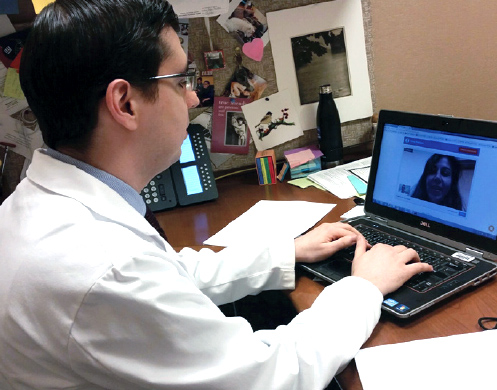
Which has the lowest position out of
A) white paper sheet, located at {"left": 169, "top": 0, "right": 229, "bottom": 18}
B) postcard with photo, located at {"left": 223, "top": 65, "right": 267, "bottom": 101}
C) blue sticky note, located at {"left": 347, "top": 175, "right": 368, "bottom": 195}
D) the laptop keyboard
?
the laptop keyboard

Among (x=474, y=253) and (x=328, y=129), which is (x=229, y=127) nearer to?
(x=328, y=129)

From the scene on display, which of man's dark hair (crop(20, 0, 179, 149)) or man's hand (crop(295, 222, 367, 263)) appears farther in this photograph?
man's hand (crop(295, 222, 367, 263))

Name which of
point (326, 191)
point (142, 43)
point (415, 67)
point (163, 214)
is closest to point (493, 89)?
point (415, 67)

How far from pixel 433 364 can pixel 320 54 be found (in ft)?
3.78

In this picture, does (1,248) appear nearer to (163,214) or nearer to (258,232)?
(258,232)

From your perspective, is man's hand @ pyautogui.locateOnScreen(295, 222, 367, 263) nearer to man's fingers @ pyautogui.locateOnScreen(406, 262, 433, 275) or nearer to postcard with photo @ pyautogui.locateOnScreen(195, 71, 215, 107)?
man's fingers @ pyautogui.locateOnScreen(406, 262, 433, 275)

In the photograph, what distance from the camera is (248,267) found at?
3.35ft

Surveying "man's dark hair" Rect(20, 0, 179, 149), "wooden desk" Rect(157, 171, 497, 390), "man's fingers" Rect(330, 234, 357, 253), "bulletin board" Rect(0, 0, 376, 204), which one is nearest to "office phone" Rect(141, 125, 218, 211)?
"wooden desk" Rect(157, 171, 497, 390)

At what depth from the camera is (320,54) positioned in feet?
5.34

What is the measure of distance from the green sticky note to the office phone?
1.53 ft

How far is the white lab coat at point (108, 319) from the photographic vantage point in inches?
24.1

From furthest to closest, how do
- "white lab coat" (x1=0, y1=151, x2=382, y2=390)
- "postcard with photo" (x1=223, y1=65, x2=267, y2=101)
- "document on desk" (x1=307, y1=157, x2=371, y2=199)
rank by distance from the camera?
"postcard with photo" (x1=223, y1=65, x2=267, y2=101) → "document on desk" (x1=307, y1=157, x2=371, y2=199) → "white lab coat" (x1=0, y1=151, x2=382, y2=390)

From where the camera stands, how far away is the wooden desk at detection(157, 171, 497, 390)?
775 mm

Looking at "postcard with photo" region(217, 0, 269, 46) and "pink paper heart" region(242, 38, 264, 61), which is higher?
"postcard with photo" region(217, 0, 269, 46)
